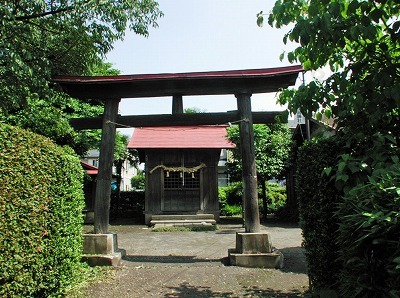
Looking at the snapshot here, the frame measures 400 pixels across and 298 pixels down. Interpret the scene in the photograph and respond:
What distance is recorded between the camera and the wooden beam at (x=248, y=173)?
808cm

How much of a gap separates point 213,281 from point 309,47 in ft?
16.0

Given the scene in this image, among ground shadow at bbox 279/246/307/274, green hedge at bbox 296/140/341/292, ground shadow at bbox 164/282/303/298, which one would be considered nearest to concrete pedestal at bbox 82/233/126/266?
ground shadow at bbox 164/282/303/298

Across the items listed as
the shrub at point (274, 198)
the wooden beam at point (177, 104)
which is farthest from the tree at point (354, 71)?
the shrub at point (274, 198)

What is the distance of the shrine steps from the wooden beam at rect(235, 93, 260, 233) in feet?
29.9

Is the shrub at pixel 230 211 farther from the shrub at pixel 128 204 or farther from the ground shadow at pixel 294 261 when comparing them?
the ground shadow at pixel 294 261

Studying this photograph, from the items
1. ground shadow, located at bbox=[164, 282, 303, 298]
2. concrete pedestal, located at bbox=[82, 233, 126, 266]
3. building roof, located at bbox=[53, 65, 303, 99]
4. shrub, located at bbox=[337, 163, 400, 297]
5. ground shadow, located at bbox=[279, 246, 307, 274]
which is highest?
building roof, located at bbox=[53, 65, 303, 99]

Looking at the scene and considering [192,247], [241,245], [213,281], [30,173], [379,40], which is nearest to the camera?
[379,40]

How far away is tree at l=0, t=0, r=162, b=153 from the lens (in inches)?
310

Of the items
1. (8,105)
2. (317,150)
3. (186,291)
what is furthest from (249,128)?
(8,105)

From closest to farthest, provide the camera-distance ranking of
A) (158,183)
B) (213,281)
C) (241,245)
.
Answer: (213,281), (241,245), (158,183)

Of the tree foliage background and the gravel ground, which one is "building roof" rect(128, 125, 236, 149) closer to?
the gravel ground

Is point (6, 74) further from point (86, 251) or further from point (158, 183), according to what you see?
point (158, 183)

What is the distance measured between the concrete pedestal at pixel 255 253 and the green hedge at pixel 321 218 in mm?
2849

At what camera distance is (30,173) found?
440cm
